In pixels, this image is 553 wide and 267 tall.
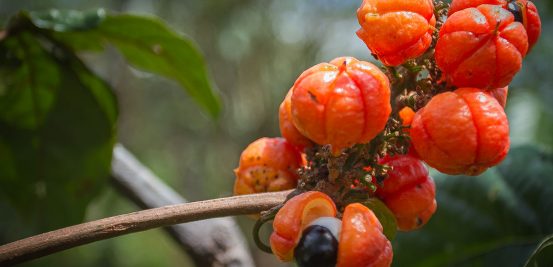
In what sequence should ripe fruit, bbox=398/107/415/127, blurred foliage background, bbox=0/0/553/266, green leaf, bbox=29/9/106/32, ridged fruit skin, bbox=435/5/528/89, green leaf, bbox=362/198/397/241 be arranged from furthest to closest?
1. blurred foliage background, bbox=0/0/553/266
2. green leaf, bbox=29/9/106/32
3. ripe fruit, bbox=398/107/415/127
4. green leaf, bbox=362/198/397/241
5. ridged fruit skin, bbox=435/5/528/89

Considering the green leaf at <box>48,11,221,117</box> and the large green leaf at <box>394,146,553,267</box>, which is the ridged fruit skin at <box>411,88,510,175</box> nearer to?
the large green leaf at <box>394,146,553,267</box>

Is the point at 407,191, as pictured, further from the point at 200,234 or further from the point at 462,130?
the point at 200,234

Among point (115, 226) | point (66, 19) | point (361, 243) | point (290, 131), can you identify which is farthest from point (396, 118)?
point (66, 19)

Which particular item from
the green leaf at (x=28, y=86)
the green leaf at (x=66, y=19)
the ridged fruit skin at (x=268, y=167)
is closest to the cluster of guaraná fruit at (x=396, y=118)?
the ridged fruit skin at (x=268, y=167)

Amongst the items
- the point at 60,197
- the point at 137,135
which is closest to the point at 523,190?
the point at 60,197

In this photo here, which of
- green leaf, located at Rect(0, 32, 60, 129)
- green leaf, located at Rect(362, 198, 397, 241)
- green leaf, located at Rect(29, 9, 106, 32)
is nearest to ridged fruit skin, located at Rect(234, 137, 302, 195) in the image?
green leaf, located at Rect(362, 198, 397, 241)

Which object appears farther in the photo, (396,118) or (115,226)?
(396,118)

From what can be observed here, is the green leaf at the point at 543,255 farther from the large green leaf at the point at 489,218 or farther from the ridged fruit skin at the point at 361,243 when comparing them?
the large green leaf at the point at 489,218
